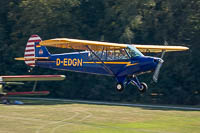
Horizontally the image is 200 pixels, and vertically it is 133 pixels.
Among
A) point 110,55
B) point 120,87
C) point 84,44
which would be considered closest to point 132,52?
point 110,55

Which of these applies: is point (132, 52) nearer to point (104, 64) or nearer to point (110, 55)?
point (110, 55)

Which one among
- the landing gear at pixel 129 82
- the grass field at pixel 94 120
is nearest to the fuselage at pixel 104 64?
the landing gear at pixel 129 82

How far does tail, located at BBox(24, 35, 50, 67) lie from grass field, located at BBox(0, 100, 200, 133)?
3.63 m

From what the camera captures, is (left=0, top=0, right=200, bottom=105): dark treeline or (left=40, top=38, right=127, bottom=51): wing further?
(left=0, top=0, right=200, bottom=105): dark treeline

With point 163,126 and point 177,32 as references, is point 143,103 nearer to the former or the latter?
point 177,32

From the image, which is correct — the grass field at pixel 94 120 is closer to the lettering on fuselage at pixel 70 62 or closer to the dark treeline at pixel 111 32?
the lettering on fuselage at pixel 70 62

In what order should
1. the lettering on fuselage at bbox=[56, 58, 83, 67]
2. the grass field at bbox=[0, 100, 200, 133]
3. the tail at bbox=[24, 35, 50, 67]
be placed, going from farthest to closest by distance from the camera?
1. the tail at bbox=[24, 35, 50, 67]
2. the lettering on fuselage at bbox=[56, 58, 83, 67]
3. the grass field at bbox=[0, 100, 200, 133]

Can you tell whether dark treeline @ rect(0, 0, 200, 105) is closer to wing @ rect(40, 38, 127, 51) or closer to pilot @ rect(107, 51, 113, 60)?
pilot @ rect(107, 51, 113, 60)

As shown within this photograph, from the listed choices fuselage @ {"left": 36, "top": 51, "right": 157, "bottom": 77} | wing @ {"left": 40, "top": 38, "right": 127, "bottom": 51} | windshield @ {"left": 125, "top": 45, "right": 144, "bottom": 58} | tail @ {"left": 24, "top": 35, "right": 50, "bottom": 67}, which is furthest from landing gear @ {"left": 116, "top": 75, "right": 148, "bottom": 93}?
tail @ {"left": 24, "top": 35, "right": 50, "bottom": 67}

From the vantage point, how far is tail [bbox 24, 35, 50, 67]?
23031 mm

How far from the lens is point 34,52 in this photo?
2453 centimetres

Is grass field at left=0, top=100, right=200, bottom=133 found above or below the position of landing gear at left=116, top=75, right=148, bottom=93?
below

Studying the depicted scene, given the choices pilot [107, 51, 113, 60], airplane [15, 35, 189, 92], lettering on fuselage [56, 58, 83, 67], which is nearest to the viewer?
airplane [15, 35, 189, 92]

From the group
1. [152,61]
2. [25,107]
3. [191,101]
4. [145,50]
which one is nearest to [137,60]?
[152,61]
